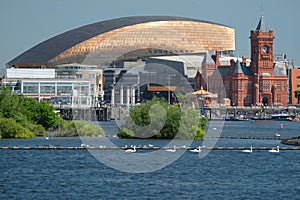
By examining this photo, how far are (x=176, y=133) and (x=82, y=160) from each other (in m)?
18.8

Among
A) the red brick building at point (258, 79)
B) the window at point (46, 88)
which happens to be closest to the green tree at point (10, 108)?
the window at point (46, 88)

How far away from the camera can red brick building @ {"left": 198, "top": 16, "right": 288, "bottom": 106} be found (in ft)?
493

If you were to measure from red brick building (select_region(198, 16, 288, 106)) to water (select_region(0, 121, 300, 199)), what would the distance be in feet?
299

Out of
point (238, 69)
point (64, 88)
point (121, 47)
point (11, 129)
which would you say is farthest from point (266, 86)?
point (11, 129)

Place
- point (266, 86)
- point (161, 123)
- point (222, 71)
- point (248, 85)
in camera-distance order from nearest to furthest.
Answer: point (161, 123) < point (248, 85) < point (266, 86) < point (222, 71)

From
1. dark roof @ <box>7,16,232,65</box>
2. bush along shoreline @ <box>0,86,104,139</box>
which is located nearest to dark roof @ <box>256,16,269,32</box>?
dark roof @ <box>7,16,232,65</box>

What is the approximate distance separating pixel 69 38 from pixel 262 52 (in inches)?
1522

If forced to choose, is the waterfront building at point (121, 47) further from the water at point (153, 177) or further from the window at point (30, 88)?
the water at point (153, 177)

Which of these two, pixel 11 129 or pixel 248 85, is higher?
pixel 248 85

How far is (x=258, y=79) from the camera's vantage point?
149625 mm

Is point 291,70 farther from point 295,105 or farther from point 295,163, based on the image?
point 295,163

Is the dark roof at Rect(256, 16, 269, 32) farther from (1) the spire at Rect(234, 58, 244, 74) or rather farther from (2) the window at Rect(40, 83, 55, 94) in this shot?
(2) the window at Rect(40, 83, 55, 94)

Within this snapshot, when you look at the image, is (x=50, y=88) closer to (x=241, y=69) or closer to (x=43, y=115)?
(x=241, y=69)

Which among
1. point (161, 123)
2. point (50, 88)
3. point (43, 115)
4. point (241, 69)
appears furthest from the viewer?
point (241, 69)
